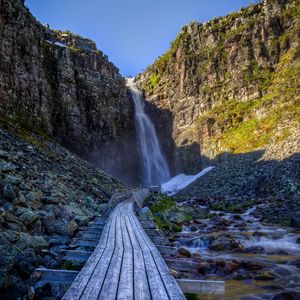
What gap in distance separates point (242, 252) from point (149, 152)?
52165 mm

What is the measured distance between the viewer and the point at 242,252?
14.1 metres

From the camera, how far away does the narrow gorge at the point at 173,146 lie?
11.2 m

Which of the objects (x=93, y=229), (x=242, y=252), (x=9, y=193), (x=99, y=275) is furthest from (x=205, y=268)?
(x=9, y=193)

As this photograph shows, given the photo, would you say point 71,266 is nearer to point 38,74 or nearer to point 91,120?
point 38,74

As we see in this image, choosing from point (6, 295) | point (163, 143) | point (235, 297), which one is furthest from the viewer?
point (163, 143)

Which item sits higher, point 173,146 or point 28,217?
point 173,146

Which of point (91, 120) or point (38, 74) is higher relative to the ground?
point (38, 74)

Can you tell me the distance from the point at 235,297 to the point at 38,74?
147 ft

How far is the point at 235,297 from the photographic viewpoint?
8.60 m

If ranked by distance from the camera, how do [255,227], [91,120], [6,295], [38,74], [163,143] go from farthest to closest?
[163,143]
[91,120]
[38,74]
[255,227]
[6,295]

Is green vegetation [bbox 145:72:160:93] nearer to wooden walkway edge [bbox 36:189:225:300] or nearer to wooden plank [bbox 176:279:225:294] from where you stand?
wooden walkway edge [bbox 36:189:225:300]

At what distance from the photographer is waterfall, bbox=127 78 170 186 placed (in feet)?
211

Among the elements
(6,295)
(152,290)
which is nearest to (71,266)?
(6,295)

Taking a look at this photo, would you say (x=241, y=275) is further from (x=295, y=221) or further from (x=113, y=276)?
(x=295, y=221)
